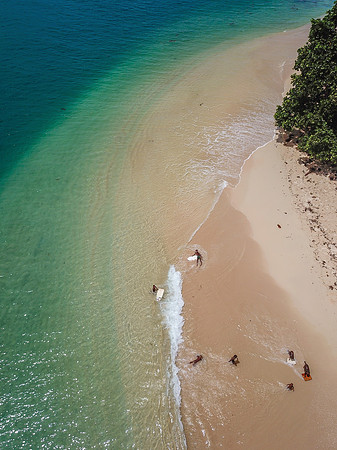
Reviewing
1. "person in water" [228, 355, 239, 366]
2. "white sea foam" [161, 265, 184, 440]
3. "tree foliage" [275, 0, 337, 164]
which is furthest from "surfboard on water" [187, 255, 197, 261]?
"tree foliage" [275, 0, 337, 164]

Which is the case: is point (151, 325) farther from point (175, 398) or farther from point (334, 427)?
point (334, 427)

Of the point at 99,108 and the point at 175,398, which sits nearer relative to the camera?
the point at 175,398

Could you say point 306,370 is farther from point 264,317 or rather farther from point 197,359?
point 197,359

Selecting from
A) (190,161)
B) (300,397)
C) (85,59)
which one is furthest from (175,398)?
(85,59)

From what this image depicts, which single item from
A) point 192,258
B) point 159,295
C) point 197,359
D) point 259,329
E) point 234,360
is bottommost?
point 197,359

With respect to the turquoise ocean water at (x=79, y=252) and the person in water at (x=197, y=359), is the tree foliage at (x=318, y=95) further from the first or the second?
the person in water at (x=197, y=359)

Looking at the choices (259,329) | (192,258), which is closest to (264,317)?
(259,329)
